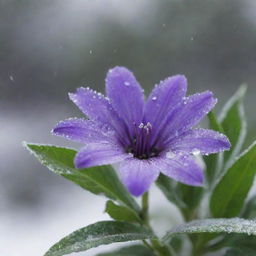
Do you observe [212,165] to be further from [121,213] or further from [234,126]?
[121,213]

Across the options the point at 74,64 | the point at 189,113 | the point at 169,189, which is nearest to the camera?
the point at 189,113

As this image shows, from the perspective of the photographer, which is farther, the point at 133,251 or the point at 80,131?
the point at 133,251

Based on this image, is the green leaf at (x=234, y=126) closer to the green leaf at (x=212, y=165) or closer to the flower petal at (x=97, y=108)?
the green leaf at (x=212, y=165)

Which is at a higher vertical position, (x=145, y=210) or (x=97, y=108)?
(x=97, y=108)

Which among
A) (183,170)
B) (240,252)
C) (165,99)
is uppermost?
(165,99)

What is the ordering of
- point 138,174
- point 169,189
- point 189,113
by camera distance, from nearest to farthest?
point 138,174 < point 189,113 < point 169,189

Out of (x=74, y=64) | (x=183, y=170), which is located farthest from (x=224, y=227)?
(x=74, y=64)

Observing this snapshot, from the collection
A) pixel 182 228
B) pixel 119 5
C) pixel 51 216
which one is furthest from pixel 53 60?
pixel 182 228
